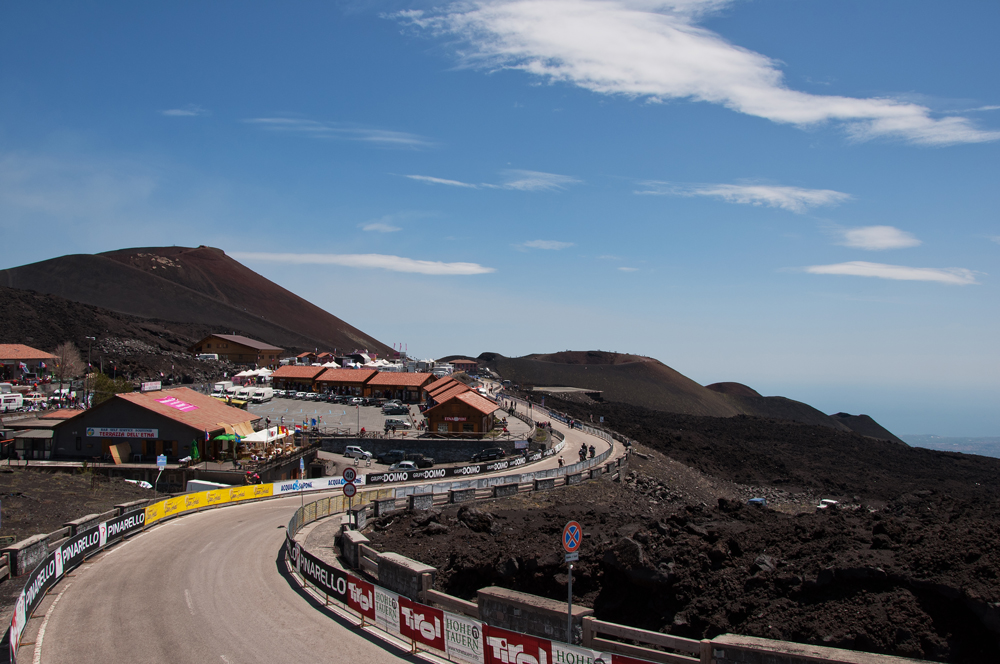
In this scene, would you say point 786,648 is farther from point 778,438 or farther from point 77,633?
point 778,438

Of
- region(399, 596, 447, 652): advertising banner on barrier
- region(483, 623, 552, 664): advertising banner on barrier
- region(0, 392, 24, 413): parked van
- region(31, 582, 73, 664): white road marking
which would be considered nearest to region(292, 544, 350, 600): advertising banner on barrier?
region(399, 596, 447, 652): advertising banner on barrier

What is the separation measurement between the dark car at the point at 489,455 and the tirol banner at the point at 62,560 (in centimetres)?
2749

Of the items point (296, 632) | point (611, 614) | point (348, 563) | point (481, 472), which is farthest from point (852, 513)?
point (481, 472)

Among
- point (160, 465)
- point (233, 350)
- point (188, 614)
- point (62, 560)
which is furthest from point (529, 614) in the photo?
point (233, 350)

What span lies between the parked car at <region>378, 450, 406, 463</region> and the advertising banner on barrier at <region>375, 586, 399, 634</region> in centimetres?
3366

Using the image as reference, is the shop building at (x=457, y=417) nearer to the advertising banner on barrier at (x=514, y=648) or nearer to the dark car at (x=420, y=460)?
the dark car at (x=420, y=460)

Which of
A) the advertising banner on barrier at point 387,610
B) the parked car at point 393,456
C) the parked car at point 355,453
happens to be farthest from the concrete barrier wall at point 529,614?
the parked car at point 355,453

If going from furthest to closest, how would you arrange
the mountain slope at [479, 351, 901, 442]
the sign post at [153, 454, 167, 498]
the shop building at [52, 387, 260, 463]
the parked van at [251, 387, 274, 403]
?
the mountain slope at [479, 351, 901, 442]
the parked van at [251, 387, 274, 403]
the shop building at [52, 387, 260, 463]
the sign post at [153, 454, 167, 498]

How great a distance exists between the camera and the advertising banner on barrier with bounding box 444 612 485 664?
12000 millimetres

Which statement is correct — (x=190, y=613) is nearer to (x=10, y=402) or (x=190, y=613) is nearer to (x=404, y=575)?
(x=404, y=575)

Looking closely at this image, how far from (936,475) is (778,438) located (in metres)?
19.8

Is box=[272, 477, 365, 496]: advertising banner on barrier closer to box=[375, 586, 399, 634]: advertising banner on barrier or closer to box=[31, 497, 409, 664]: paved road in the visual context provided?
box=[31, 497, 409, 664]: paved road

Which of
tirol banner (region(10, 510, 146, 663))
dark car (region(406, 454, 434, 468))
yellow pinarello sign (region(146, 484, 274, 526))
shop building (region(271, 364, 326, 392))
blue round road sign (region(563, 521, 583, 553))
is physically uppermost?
shop building (region(271, 364, 326, 392))

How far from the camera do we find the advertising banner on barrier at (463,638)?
12000 mm
